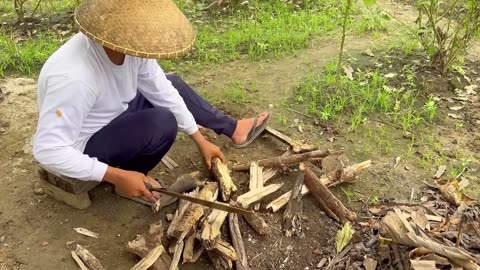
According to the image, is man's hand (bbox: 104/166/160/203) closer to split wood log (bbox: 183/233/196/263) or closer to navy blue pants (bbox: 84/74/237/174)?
navy blue pants (bbox: 84/74/237/174)

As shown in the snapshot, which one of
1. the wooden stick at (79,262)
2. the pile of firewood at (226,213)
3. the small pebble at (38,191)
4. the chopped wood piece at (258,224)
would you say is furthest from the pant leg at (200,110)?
the wooden stick at (79,262)

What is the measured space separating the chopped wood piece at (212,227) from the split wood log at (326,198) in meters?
0.63

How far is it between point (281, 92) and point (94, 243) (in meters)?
2.26

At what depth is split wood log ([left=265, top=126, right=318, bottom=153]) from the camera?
11.2 ft

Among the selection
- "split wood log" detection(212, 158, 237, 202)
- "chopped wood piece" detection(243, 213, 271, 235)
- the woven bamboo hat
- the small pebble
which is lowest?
the small pebble

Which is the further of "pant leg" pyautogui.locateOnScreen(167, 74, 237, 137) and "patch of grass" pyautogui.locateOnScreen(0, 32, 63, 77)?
"patch of grass" pyautogui.locateOnScreen(0, 32, 63, 77)

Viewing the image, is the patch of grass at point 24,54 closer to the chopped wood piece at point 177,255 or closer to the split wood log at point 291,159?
the split wood log at point 291,159

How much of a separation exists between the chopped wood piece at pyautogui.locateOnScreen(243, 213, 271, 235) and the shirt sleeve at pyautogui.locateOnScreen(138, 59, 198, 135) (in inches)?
27.8

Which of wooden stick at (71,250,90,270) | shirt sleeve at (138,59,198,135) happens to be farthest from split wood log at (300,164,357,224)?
wooden stick at (71,250,90,270)

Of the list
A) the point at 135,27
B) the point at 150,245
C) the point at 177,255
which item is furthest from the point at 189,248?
the point at 135,27

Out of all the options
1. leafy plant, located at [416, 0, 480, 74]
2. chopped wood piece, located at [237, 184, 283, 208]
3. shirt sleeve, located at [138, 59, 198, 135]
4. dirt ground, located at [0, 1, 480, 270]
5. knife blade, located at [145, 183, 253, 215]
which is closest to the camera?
knife blade, located at [145, 183, 253, 215]

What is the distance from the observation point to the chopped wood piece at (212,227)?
2.61 m

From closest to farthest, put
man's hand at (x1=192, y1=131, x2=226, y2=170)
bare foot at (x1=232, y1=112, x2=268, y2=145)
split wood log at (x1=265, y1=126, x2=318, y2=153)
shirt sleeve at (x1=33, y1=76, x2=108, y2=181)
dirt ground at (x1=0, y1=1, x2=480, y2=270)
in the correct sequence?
shirt sleeve at (x1=33, y1=76, x2=108, y2=181) → dirt ground at (x1=0, y1=1, x2=480, y2=270) → man's hand at (x1=192, y1=131, x2=226, y2=170) → split wood log at (x1=265, y1=126, x2=318, y2=153) → bare foot at (x1=232, y1=112, x2=268, y2=145)

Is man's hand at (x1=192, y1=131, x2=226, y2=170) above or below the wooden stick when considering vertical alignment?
above
